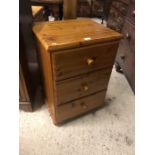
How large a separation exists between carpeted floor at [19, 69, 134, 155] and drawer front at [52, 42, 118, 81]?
45 cm

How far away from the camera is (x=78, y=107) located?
1073 mm

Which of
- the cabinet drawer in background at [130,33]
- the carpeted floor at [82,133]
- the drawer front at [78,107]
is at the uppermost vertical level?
the cabinet drawer in background at [130,33]

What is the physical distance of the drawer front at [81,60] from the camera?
778 mm

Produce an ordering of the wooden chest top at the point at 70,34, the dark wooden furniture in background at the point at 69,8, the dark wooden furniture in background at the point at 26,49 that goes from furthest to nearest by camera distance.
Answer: the dark wooden furniture in background at the point at 69,8 → the dark wooden furniture in background at the point at 26,49 → the wooden chest top at the point at 70,34

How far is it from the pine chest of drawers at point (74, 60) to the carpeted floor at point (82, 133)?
0.10 metres

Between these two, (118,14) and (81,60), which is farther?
(118,14)

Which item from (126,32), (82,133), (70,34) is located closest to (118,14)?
(126,32)

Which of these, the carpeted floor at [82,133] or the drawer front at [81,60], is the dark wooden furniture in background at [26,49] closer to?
the carpeted floor at [82,133]

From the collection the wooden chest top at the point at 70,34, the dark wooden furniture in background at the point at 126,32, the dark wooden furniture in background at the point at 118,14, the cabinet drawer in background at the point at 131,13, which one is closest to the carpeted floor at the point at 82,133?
the dark wooden furniture in background at the point at 126,32

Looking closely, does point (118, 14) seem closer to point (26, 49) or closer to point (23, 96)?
point (26, 49)

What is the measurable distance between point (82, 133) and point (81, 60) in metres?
0.54
